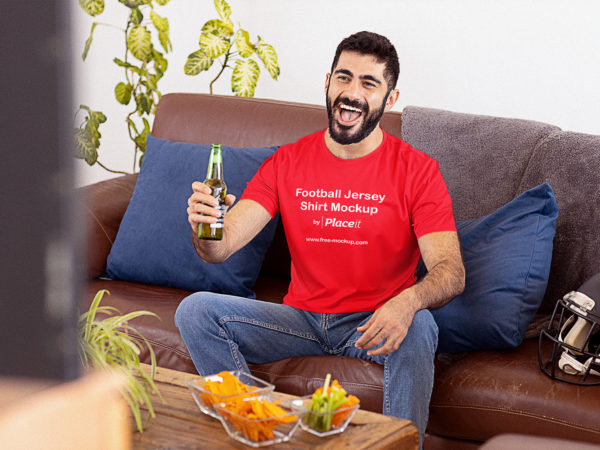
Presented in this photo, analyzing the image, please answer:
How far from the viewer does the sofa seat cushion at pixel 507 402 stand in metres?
1.60

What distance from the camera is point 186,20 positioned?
363cm

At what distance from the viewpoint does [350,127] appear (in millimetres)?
2061

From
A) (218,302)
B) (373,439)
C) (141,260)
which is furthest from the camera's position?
(141,260)

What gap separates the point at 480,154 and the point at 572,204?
12.2 inches

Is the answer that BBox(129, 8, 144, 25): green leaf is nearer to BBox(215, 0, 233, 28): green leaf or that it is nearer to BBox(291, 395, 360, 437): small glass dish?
BBox(215, 0, 233, 28): green leaf

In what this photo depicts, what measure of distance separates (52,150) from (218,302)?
1.65 m

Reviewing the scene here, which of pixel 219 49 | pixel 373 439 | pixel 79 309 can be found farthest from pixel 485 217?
pixel 79 309

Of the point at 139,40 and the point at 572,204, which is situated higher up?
the point at 139,40

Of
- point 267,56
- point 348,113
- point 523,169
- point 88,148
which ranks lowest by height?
point 88,148

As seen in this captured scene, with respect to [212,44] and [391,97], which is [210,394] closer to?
[391,97]

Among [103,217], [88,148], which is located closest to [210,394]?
[103,217]

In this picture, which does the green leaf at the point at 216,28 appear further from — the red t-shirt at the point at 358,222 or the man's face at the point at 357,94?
the red t-shirt at the point at 358,222

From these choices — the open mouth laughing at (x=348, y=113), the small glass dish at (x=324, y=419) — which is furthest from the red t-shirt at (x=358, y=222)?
the small glass dish at (x=324, y=419)

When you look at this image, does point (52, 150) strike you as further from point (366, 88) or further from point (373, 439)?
point (366, 88)
